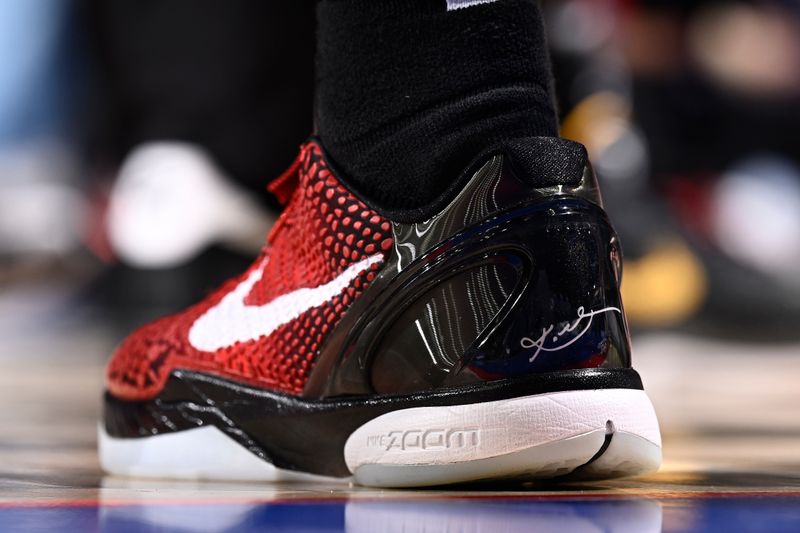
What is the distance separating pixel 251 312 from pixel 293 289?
5 cm

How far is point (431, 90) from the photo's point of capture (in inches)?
30.2

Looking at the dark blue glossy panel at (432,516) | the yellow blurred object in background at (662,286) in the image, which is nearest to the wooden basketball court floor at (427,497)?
the dark blue glossy panel at (432,516)

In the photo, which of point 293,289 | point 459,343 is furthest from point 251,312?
point 459,343

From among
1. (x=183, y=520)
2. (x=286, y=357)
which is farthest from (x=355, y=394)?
(x=183, y=520)

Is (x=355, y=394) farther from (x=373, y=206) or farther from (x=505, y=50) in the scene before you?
(x=505, y=50)

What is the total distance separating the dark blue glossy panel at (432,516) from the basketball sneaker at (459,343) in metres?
0.05

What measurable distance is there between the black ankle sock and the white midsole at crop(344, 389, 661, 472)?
0.15m

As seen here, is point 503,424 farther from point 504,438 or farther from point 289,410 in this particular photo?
point 289,410

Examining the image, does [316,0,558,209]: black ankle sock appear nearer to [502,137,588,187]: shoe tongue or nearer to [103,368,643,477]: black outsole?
[502,137,588,187]: shoe tongue

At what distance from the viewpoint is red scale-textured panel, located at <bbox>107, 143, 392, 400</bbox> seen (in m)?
0.77

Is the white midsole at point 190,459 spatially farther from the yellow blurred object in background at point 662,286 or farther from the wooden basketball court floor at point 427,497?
the yellow blurred object in background at point 662,286

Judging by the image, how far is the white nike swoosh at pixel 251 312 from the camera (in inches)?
30.6
